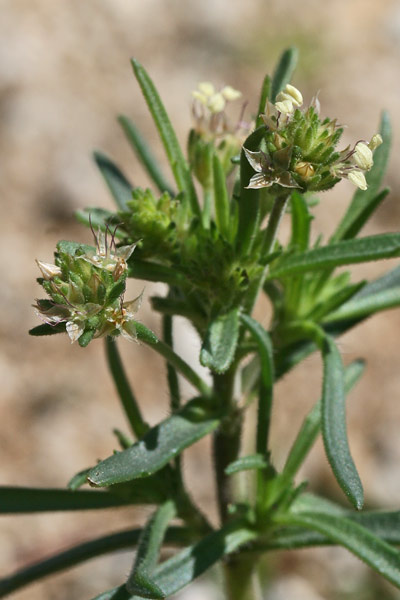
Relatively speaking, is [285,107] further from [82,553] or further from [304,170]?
[82,553]

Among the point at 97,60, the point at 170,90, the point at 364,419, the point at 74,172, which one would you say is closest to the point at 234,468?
the point at 364,419

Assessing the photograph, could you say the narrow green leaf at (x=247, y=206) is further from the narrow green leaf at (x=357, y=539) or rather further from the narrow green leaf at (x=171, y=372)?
the narrow green leaf at (x=357, y=539)

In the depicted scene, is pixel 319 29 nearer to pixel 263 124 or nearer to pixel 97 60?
pixel 97 60

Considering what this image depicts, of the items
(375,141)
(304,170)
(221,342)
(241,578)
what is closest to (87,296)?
(221,342)

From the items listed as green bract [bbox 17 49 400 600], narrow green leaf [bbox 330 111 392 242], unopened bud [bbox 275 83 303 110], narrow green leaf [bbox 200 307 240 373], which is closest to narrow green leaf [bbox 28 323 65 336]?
Result: green bract [bbox 17 49 400 600]

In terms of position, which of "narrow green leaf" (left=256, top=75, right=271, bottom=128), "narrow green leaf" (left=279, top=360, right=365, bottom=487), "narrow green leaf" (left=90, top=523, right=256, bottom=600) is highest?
"narrow green leaf" (left=256, top=75, right=271, bottom=128)

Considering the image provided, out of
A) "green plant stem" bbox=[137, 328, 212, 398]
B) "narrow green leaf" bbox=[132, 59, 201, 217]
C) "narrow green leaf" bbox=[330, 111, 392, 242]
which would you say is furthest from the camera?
"narrow green leaf" bbox=[330, 111, 392, 242]

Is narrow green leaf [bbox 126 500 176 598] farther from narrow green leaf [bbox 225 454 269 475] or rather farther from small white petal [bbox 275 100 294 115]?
small white petal [bbox 275 100 294 115]
